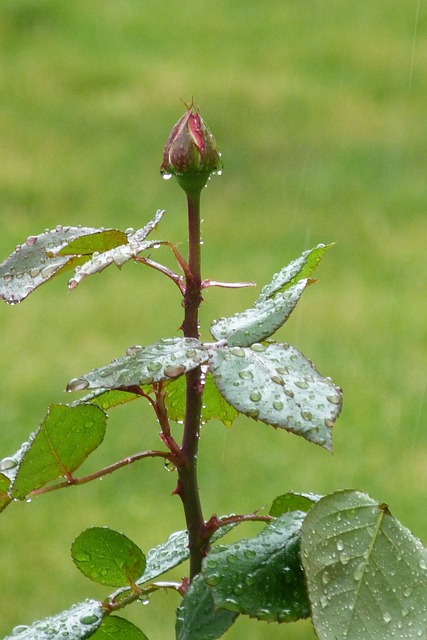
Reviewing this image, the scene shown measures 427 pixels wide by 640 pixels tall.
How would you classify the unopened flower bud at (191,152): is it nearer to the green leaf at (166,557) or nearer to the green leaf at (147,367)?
the green leaf at (147,367)

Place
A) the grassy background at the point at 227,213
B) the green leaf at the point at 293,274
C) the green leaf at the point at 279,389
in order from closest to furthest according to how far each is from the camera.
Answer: the green leaf at the point at 279,389, the green leaf at the point at 293,274, the grassy background at the point at 227,213

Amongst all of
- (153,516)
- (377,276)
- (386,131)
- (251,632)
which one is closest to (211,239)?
(377,276)

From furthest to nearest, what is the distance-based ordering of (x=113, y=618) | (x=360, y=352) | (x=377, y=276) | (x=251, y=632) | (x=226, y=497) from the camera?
(x=377, y=276)
(x=360, y=352)
(x=226, y=497)
(x=251, y=632)
(x=113, y=618)

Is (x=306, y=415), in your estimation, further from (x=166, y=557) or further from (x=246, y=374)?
(x=166, y=557)

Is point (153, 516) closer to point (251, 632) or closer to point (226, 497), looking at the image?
point (226, 497)

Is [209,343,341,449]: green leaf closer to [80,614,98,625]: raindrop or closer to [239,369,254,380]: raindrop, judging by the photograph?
[239,369,254,380]: raindrop

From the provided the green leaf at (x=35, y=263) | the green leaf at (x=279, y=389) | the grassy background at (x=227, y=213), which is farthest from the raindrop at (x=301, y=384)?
the grassy background at (x=227, y=213)
